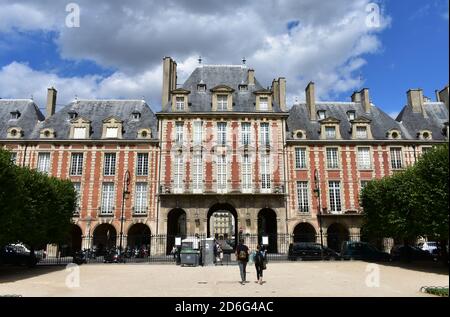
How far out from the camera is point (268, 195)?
32.0m

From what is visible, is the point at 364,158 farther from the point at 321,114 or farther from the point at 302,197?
the point at 302,197

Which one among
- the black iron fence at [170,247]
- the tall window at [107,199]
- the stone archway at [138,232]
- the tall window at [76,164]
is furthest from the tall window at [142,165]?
the black iron fence at [170,247]

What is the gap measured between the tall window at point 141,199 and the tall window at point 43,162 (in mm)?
7877

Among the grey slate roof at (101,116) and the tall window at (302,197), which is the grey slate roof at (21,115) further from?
the tall window at (302,197)

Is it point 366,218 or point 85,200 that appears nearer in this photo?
point 366,218

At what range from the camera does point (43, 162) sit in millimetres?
33219

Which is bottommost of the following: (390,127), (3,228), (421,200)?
(3,228)

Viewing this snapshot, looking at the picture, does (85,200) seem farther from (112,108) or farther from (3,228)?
(3,228)

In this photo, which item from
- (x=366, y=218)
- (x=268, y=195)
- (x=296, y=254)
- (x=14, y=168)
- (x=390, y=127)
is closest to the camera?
(x=14, y=168)

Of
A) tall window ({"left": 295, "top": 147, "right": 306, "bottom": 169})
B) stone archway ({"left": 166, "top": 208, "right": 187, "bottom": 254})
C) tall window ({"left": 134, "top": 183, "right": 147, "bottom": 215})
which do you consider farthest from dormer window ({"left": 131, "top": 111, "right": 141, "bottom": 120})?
tall window ({"left": 295, "top": 147, "right": 306, "bottom": 169})

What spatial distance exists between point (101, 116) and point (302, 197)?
1955cm
